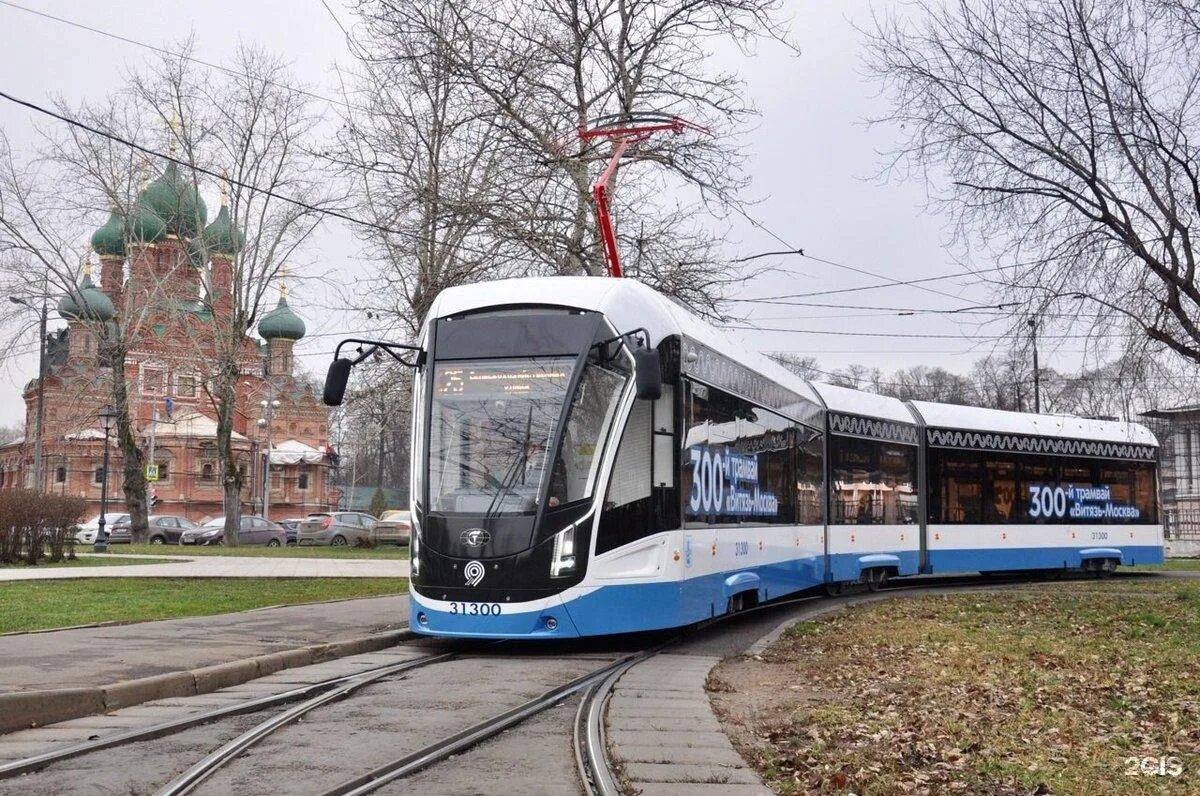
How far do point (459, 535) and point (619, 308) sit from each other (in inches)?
106

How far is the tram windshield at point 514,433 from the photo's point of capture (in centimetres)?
1170

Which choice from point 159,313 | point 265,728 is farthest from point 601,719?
point 159,313

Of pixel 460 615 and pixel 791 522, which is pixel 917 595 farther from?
pixel 460 615

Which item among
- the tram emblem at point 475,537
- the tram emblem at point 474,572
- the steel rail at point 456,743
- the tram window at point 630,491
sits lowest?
the steel rail at point 456,743

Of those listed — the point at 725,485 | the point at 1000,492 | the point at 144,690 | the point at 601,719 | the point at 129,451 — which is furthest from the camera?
the point at 129,451

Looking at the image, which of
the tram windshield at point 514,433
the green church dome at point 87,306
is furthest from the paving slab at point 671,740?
the green church dome at point 87,306

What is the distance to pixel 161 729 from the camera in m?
7.95

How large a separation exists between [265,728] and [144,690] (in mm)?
1776

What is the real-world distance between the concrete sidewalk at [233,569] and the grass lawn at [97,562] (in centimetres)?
45

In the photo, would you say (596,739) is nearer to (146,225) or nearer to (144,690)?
(144,690)

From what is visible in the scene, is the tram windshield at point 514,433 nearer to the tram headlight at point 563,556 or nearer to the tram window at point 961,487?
the tram headlight at point 563,556

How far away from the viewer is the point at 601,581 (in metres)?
11.8

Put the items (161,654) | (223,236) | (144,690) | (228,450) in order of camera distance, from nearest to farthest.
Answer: (144,690) → (161,654) → (228,450) → (223,236)

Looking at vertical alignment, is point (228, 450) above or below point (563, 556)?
above
